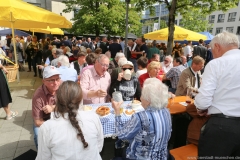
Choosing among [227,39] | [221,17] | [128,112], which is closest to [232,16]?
[221,17]

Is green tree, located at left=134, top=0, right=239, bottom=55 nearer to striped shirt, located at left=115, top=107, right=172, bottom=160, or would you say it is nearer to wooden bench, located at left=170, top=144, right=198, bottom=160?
wooden bench, located at left=170, top=144, right=198, bottom=160

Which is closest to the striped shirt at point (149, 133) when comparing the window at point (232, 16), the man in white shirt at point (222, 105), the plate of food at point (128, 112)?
the man in white shirt at point (222, 105)

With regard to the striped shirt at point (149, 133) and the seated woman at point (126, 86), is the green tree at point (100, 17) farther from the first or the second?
the striped shirt at point (149, 133)

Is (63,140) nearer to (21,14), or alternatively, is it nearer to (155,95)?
(155,95)

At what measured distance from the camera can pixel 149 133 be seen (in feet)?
5.72

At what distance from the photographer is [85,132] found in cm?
145

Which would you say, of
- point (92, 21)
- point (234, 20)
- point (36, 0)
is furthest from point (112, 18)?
point (234, 20)

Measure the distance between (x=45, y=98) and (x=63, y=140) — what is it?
1.22 m

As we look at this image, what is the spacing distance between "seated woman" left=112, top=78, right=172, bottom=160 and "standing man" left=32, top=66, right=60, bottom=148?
117cm

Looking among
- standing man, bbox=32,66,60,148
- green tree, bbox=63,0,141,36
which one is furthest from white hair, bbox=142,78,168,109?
green tree, bbox=63,0,141,36

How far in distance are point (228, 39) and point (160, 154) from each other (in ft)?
5.19

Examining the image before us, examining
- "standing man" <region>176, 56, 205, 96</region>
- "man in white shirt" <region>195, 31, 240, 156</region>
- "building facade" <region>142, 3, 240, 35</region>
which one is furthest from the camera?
"building facade" <region>142, 3, 240, 35</region>

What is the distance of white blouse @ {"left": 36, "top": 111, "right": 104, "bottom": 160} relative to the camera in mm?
1368

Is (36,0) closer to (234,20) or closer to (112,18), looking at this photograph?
(112,18)
